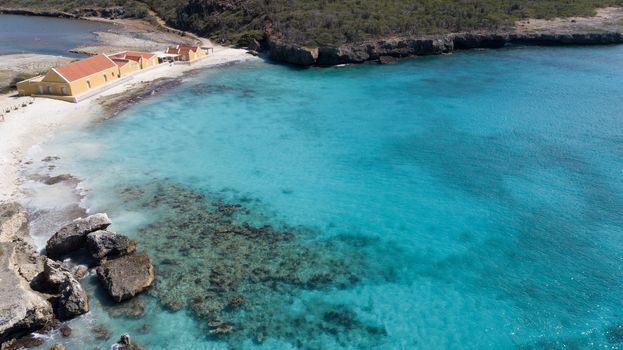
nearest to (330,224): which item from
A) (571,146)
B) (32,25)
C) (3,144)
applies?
(571,146)

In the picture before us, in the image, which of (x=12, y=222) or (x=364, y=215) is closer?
(x=12, y=222)

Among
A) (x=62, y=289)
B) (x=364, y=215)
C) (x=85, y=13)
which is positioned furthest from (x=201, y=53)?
(x=85, y=13)

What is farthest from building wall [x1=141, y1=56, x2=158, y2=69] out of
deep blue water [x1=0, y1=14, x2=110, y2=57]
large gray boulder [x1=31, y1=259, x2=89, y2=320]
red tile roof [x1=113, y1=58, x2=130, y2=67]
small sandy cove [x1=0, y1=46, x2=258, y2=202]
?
large gray boulder [x1=31, y1=259, x2=89, y2=320]

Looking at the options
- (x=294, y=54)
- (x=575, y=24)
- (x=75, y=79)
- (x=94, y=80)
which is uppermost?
(x=575, y=24)

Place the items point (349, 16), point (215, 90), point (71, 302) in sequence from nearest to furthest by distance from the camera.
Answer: point (71, 302) → point (215, 90) → point (349, 16)

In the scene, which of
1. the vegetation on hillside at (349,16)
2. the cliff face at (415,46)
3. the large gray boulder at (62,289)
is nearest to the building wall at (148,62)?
the cliff face at (415,46)

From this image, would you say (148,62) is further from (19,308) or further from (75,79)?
(19,308)

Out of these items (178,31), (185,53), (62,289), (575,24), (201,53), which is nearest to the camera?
(62,289)

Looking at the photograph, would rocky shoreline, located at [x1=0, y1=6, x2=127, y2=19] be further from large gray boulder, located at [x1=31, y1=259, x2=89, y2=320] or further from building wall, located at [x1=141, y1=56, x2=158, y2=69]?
large gray boulder, located at [x1=31, y1=259, x2=89, y2=320]
